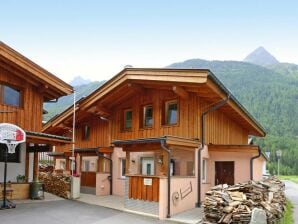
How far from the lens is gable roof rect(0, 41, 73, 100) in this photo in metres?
16.6

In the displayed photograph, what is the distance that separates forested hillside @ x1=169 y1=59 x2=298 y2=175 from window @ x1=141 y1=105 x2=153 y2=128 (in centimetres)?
6368

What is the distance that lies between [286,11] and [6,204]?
2742 cm

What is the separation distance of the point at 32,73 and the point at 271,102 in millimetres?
120298

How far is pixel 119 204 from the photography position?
674 inches

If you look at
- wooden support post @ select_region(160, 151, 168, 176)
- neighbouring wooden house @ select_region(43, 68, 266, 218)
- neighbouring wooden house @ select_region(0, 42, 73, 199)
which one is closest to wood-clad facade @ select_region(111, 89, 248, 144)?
neighbouring wooden house @ select_region(43, 68, 266, 218)

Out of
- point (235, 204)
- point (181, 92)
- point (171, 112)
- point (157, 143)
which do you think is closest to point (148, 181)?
point (157, 143)

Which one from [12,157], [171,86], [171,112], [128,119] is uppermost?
[171,86]

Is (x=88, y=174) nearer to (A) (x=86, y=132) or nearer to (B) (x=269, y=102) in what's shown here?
(A) (x=86, y=132)

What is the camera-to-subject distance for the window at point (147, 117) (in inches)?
761

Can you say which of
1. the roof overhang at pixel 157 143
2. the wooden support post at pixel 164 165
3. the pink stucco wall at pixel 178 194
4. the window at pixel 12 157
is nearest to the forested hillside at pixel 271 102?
the pink stucco wall at pixel 178 194

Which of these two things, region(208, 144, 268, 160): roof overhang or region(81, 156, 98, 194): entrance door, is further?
region(81, 156, 98, 194): entrance door

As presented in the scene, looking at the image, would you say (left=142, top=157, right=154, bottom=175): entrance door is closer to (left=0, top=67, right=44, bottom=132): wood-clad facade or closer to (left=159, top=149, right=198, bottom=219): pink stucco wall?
(left=159, top=149, right=198, bottom=219): pink stucco wall

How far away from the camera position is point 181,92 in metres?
17.0

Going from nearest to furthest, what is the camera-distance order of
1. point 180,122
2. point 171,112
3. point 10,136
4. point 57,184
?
1. point 10,136
2. point 180,122
3. point 171,112
4. point 57,184
